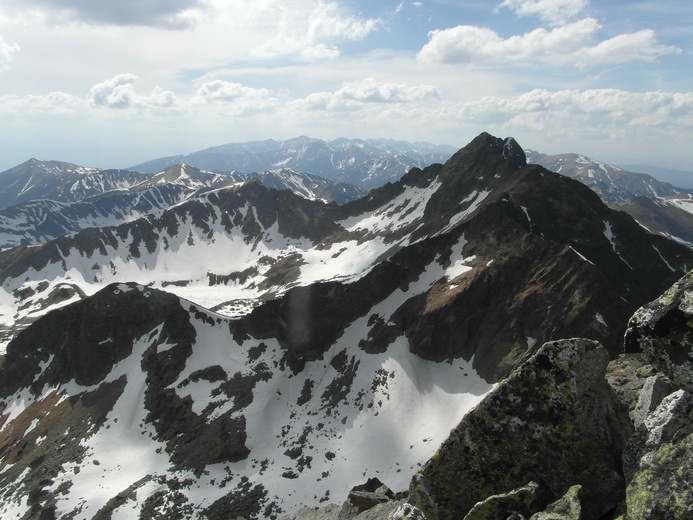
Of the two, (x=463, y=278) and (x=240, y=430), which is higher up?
(x=463, y=278)

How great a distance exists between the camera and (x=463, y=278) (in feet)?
266

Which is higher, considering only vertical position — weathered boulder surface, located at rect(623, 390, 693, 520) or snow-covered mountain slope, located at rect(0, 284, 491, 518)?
weathered boulder surface, located at rect(623, 390, 693, 520)

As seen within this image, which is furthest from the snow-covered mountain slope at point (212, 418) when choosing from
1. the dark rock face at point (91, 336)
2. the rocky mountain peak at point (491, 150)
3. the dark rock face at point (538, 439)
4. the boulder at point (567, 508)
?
the rocky mountain peak at point (491, 150)

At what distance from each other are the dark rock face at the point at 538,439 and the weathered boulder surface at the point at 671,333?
1586 mm

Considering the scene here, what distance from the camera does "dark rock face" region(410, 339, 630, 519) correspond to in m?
10.6

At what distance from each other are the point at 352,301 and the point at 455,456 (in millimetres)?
78716

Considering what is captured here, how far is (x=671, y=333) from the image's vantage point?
959 cm

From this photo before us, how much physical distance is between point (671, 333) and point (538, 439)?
164 inches

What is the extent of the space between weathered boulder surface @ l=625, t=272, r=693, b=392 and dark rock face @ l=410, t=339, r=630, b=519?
5.20ft

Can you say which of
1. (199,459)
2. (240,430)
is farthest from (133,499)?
(240,430)

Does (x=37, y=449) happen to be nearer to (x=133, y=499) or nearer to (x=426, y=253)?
(x=133, y=499)

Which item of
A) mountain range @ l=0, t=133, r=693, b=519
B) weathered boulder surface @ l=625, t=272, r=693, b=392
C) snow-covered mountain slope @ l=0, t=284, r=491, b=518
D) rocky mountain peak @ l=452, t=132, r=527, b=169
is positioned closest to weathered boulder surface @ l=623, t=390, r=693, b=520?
weathered boulder surface @ l=625, t=272, r=693, b=392

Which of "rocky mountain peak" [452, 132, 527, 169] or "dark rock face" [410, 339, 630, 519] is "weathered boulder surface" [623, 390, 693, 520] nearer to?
"dark rock face" [410, 339, 630, 519]

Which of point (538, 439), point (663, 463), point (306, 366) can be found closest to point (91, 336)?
point (306, 366)
